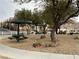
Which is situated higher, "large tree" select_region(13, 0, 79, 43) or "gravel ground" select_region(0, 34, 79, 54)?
"large tree" select_region(13, 0, 79, 43)

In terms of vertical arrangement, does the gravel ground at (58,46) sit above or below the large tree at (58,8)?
below

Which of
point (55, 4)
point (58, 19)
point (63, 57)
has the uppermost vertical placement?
point (55, 4)

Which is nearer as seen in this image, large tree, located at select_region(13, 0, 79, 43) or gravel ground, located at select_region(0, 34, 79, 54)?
gravel ground, located at select_region(0, 34, 79, 54)

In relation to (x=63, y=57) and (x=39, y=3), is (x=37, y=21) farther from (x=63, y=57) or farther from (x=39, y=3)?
(x=63, y=57)

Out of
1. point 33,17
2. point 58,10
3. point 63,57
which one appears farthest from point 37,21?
point 63,57

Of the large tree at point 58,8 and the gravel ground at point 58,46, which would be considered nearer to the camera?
the gravel ground at point 58,46

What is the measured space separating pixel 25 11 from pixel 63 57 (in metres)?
57.8

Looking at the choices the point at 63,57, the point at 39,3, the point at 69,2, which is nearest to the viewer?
the point at 63,57

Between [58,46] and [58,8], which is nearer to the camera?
[58,46]

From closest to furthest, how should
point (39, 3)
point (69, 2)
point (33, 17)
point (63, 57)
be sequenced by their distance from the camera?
1. point (63, 57)
2. point (69, 2)
3. point (39, 3)
4. point (33, 17)

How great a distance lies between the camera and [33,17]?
68938 millimetres

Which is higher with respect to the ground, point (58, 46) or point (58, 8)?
point (58, 8)

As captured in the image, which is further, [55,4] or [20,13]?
[20,13]

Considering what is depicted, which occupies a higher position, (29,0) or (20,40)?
(29,0)
